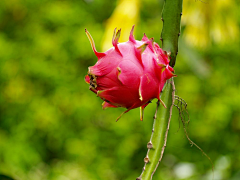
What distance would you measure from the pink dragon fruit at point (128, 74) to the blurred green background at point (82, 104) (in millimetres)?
1967

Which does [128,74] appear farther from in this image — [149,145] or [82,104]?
[82,104]

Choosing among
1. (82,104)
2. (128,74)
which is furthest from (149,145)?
(82,104)

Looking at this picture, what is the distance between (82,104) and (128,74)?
2.24 m

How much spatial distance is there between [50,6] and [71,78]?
0.71 m

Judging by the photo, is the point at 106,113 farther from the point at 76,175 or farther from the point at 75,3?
the point at 75,3

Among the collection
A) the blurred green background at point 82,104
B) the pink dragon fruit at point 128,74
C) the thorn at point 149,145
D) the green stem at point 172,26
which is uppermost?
the green stem at point 172,26

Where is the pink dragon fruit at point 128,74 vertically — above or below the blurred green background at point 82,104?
above

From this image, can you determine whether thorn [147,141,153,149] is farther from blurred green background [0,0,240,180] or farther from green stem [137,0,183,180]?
blurred green background [0,0,240,180]

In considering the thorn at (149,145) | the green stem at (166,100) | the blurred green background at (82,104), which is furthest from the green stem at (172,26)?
the blurred green background at (82,104)

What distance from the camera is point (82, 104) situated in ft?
8.67

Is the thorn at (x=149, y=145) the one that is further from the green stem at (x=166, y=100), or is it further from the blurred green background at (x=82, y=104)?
the blurred green background at (x=82, y=104)

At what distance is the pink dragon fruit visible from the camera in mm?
432

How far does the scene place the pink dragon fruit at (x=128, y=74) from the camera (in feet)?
1.42

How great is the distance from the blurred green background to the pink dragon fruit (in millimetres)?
1967
